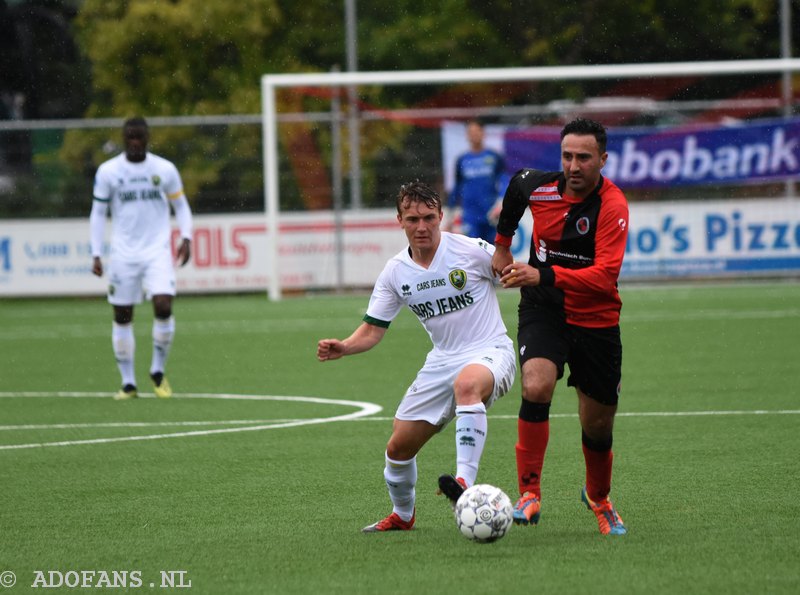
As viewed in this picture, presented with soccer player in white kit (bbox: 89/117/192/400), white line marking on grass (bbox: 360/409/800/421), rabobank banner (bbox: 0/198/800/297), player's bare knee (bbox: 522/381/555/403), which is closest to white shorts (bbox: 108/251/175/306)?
soccer player in white kit (bbox: 89/117/192/400)

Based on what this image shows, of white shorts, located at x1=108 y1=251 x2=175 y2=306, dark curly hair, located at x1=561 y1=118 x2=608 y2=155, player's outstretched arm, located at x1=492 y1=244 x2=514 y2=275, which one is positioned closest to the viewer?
dark curly hair, located at x1=561 y1=118 x2=608 y2=155

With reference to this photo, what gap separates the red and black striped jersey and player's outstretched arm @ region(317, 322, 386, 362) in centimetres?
74

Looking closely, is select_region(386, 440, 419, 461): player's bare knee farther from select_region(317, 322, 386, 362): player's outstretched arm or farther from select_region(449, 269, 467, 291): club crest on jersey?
select_region(449, 269, 467, 291): club crest on jersey

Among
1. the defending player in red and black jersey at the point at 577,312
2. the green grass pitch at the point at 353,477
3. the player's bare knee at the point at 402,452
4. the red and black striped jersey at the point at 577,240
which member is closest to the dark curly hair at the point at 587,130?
the defending player in red and black jersey at the point at 577,312

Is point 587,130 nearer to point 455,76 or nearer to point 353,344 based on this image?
point 353,344

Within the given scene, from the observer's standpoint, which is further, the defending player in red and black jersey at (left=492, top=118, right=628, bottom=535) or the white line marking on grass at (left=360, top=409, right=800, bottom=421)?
the white line marking on grass at (left=360, top=409, right=800, bottom=421)

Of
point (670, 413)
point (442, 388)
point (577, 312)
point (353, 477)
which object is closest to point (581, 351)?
point (577, 312)

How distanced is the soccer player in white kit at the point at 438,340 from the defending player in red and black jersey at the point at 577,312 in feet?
0.58

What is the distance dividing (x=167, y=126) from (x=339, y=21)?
916cm

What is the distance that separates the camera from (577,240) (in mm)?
6723

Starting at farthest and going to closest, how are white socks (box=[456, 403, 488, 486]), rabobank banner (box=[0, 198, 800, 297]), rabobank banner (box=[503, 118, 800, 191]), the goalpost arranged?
rabobank banner (box=[503, 118, 800, 191])
rabobank banner (box=[0, 198, 800, 297])
the goalpost
white socks (box=[456, 403, 488, 486])

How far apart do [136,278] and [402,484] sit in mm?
6446

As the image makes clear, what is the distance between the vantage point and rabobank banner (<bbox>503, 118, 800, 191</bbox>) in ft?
76.5

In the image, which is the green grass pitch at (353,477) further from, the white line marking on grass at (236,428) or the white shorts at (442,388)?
the white shorts at (442,388)
